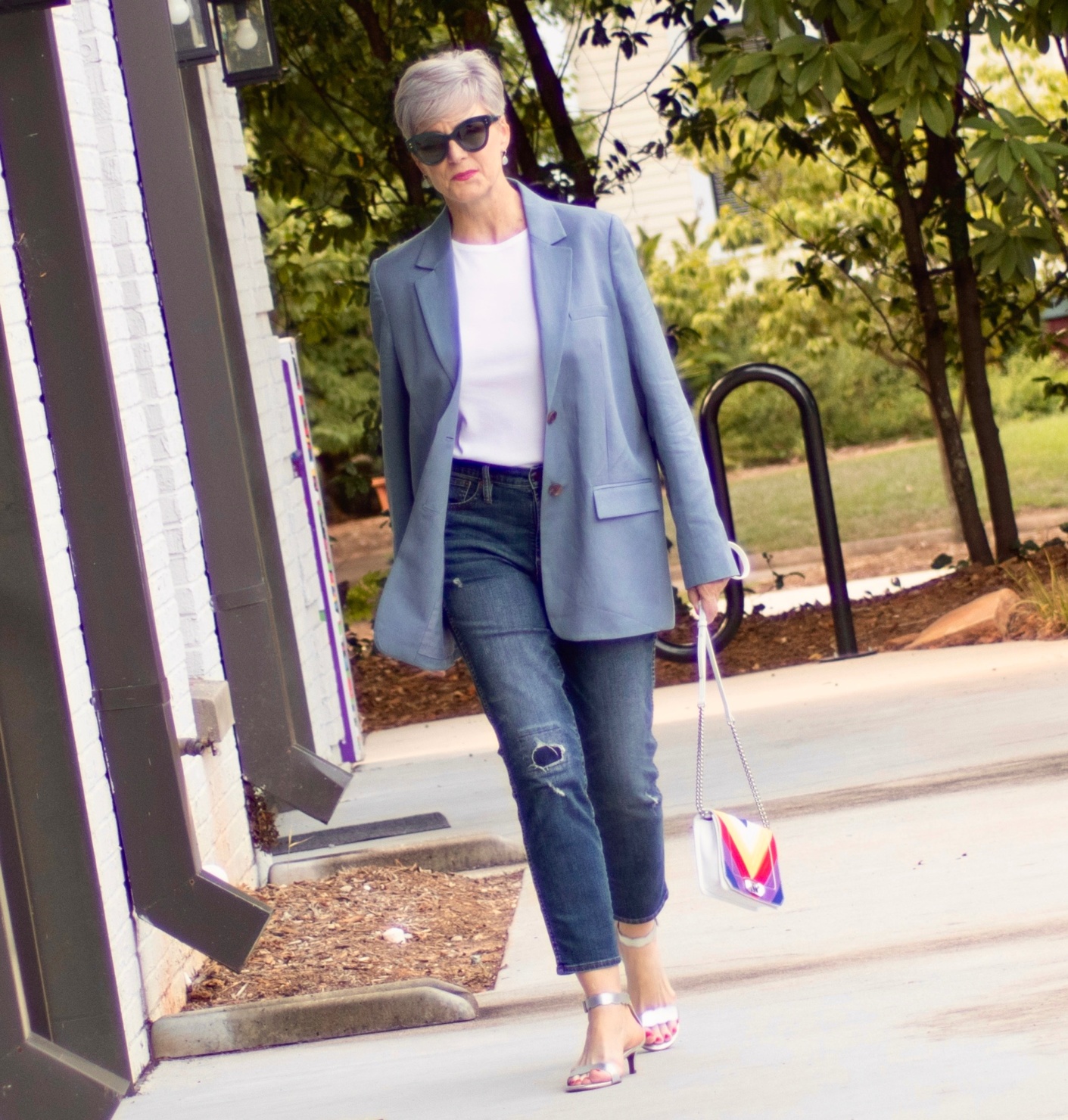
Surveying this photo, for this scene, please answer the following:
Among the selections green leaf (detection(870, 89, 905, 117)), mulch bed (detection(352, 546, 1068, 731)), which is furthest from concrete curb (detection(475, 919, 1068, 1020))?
mulch bed (detection(352, 546, 1068, 731))

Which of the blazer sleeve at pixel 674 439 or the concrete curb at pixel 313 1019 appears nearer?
the blazer sleeve at pixel 674 439

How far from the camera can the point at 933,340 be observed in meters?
8.47

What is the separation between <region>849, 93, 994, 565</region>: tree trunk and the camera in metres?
7.90

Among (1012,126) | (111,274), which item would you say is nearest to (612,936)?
(111,274)

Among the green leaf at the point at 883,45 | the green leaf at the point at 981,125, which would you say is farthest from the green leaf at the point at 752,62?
the green leaf at the point at 981,125

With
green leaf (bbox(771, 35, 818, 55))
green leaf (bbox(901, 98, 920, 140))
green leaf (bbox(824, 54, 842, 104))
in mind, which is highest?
green leaf (bbox(771, 35, 818, 55))

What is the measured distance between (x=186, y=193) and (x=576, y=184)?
4.06 metres

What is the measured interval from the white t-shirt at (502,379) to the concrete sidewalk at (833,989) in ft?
3.58

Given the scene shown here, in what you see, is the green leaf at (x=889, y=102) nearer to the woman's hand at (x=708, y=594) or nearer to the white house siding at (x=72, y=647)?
the woman's hand at (x=708, y=594)

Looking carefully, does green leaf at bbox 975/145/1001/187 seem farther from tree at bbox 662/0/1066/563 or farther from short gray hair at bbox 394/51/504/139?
short gray hair at bbox 394/51/504/139

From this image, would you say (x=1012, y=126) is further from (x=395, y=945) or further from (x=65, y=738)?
(x=65, y=738)

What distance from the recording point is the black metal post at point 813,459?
21.0 feet

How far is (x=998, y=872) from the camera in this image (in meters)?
3.46

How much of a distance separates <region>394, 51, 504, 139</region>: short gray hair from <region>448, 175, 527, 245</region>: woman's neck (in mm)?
144
